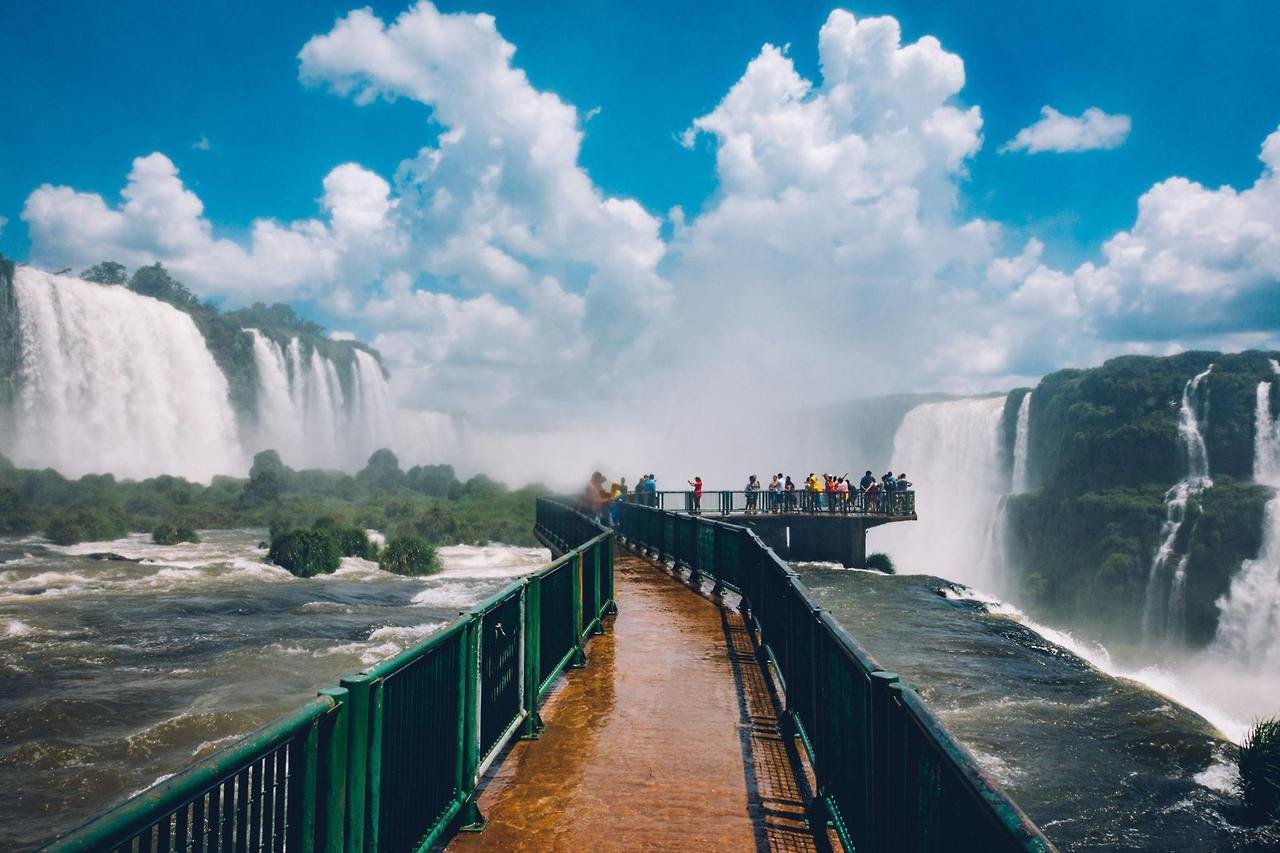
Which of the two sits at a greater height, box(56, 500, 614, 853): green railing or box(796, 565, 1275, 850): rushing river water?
box(56, 500, 614, 853): green railing

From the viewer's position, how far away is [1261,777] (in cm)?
1362

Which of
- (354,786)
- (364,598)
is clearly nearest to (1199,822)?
(354,786)

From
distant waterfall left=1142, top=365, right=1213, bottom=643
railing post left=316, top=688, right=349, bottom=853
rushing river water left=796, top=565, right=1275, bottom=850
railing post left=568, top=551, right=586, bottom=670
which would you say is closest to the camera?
railing post left=316, top=688, right=349, bottom=853

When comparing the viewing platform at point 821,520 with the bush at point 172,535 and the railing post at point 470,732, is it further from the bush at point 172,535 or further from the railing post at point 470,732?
the railing post at point 470,732

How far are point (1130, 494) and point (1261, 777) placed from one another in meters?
49.1

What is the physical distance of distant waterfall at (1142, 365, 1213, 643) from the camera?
47656 millimetres

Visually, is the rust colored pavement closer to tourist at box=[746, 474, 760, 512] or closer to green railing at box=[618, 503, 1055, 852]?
green railing at box=[618, 503, 1055, 852]

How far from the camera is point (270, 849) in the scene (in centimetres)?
290

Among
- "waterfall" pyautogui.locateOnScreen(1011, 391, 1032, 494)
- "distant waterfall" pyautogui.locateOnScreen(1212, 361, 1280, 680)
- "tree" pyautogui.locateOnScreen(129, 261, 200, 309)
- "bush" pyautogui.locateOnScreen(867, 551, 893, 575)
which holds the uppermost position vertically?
"tree" pyautogui.locateOnScreen(129, 261, 200, 309)

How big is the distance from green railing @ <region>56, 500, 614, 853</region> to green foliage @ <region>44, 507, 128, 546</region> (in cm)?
4140

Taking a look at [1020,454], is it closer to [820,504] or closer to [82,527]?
[820,504]

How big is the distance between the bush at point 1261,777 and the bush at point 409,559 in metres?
29.9

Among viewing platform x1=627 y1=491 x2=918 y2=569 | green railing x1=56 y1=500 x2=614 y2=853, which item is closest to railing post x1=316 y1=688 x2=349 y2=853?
green railing x1=56 y1=500 x2=614 y2=853

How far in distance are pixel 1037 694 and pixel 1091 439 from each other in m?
51.0
